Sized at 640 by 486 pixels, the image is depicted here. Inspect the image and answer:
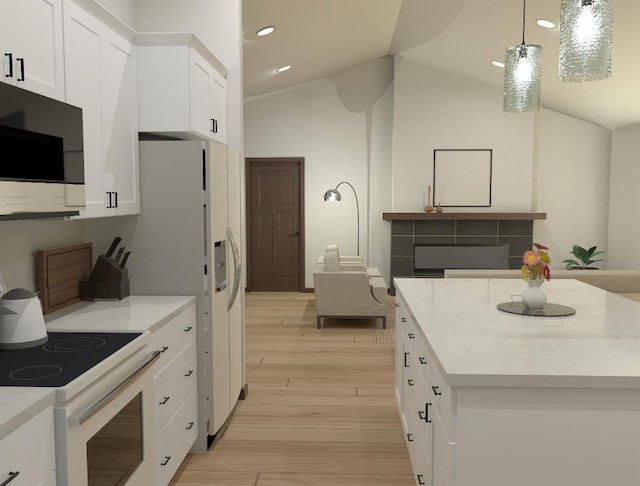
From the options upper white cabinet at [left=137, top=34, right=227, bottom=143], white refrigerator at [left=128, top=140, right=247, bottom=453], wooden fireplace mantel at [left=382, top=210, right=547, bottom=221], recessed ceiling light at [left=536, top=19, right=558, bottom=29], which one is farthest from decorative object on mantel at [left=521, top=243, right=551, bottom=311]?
wooden fireplace mantel at [left=382, top=210, right=547, bottom=221]

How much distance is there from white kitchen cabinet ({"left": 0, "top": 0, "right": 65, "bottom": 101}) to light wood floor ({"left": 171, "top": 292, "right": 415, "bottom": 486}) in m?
2.02

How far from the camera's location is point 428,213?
814 cm

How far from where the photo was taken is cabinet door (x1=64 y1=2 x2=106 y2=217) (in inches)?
94.1

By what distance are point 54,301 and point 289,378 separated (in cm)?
224

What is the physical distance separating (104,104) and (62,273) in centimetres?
88

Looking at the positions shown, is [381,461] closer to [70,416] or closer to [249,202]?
[70,416]

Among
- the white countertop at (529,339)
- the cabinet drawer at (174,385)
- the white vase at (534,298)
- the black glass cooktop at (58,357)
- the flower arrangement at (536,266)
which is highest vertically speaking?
the flower arrangement at (536,266)

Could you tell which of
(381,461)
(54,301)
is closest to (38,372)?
(54,301)

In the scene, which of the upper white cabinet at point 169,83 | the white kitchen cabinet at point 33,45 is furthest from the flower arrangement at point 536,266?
the white kitchen cabinet at point 33,45

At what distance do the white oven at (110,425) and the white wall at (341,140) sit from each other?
256 inches

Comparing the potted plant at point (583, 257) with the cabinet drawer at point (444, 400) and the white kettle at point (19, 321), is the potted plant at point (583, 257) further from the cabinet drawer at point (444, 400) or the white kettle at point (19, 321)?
the white kettle at point (19, 321)

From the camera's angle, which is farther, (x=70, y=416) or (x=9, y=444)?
(x=70, y=416)

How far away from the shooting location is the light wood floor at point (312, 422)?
3029 millimetres

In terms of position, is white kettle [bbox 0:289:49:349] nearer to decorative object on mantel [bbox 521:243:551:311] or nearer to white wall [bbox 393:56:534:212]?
decorative object on mantel [bbox 521:243:551:311]
